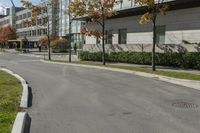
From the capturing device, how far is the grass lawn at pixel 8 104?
9004 mm

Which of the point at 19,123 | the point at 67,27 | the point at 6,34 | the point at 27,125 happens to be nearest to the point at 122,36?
the point at 27,125

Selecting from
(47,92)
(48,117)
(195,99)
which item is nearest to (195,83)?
(195,99)

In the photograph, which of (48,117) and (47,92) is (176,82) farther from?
(48,117)

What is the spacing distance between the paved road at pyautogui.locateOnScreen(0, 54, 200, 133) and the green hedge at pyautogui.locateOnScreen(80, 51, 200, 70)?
9547 millimetres

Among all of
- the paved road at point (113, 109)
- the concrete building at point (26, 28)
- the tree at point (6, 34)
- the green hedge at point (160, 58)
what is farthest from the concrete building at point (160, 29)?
the tree at point (6, 34)

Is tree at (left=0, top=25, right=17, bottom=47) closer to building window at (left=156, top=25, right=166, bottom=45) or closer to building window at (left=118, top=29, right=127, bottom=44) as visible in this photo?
building window at (left=118, top=29, right=127, bottom=44)

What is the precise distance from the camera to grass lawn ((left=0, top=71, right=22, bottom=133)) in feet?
29.5

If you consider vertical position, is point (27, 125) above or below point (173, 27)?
below

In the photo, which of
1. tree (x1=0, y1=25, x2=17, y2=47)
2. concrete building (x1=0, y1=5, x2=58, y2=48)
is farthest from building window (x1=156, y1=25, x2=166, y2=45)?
tree (x1=0, y1=25, x2=17, y2=47)

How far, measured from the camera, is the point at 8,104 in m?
11.8

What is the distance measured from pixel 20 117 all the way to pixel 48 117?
94 centimetres

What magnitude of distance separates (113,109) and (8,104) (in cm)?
288

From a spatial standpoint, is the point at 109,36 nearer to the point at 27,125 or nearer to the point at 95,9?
the point at 95,9

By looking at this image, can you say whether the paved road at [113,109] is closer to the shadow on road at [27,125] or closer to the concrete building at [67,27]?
the shadow on road at [27,125]
